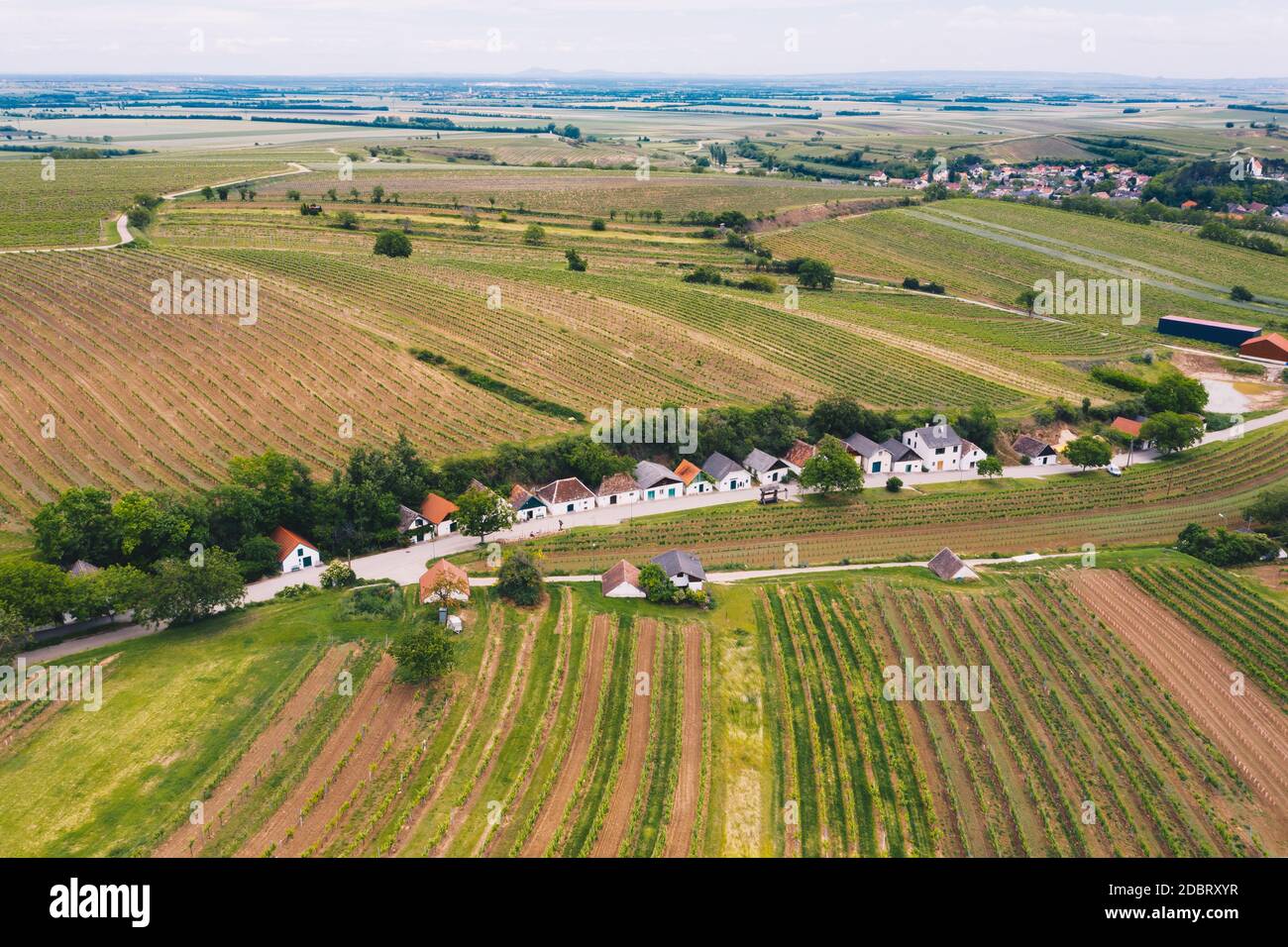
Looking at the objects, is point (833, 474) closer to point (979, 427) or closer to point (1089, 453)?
point (979, 427)

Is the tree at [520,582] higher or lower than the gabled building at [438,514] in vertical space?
lower

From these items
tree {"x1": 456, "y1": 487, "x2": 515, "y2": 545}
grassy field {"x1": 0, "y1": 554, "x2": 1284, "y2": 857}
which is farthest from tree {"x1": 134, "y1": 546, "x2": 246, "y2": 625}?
tree {"x1": 456, "y1": 487, "x2": 515, "y2": 545}

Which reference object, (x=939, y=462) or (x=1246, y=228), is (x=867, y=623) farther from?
(x=1246, y=228)

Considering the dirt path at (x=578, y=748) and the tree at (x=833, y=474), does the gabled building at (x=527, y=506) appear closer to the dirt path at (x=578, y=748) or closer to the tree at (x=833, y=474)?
the dirt path at (x=578, y=748)

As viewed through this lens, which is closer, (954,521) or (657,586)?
(657,586)

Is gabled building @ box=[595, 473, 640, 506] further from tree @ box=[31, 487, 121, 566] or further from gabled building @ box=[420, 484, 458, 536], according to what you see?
tree @ box=[31, 487, 121, 566]

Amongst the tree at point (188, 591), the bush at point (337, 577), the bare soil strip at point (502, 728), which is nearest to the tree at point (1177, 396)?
the bare soil strip at point (502, 728)

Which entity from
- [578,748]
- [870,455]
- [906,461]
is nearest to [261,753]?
[578,748]
